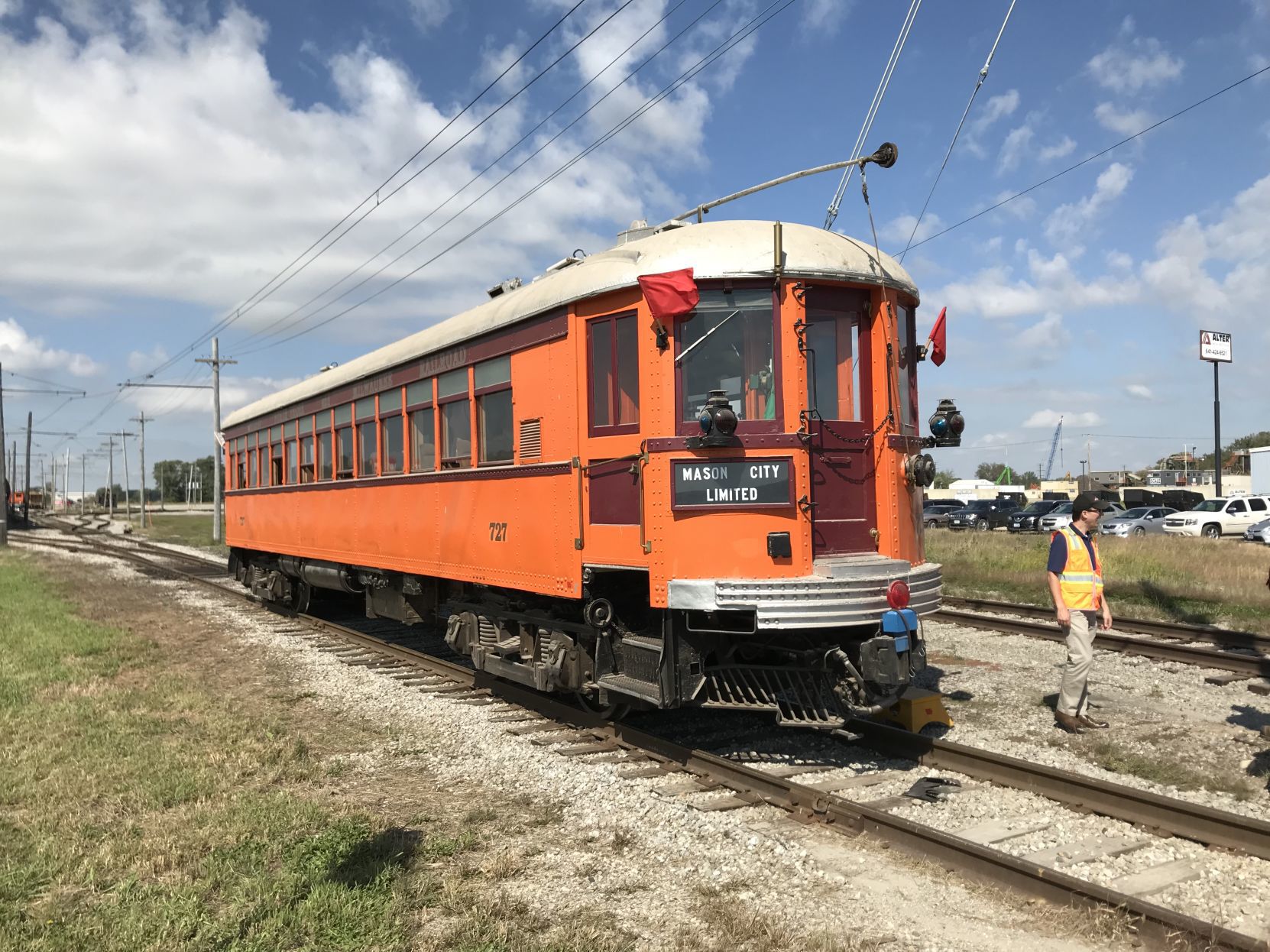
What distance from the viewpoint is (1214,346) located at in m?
43.7

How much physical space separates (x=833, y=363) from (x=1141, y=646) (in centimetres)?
614

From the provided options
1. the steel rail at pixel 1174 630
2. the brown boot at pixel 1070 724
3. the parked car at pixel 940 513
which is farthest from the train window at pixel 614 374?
the parked car at pixel 940 513

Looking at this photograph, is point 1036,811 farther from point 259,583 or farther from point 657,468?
point 259,583

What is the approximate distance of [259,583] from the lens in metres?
15.8

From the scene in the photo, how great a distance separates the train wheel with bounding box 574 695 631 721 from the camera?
23.6 feet

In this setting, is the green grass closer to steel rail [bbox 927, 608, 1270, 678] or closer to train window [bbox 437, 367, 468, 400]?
train window [bbox 437, 367, 468, 400]

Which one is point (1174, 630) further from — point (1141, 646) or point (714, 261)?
point (714, 261)

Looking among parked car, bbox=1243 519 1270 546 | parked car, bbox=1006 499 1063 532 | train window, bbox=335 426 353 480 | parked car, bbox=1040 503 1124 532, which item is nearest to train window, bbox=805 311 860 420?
train window, bbox=335 426 353 480

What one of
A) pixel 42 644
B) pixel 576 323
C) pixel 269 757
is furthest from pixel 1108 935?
pixel 42 644

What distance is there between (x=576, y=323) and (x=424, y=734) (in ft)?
11.0

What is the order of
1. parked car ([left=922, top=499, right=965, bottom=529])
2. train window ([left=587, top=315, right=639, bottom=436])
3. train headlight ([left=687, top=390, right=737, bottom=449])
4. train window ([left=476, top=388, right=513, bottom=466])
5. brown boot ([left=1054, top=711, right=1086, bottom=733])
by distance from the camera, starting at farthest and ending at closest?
parked car ([left=922, top=499, right=965, bottom=529]) → train window ([left=476, top=388, right=513, bottom=466]) → brown boot ([left=1054, top=711, right=1086, bottom=733]) → train window ([left=587, top=315, right=639, bottom=436]) → train headlight ([left=687, top=390, right=737, bottom=449])

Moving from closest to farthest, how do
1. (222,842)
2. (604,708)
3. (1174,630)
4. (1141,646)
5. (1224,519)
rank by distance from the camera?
1. (222,842)
2. (604,708)
3. (1141,646)
4. (1174,630)
5. (1224,519)

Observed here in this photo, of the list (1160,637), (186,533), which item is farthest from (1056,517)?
(186,533)

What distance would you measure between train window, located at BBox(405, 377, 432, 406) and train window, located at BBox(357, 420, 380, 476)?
43.8 inches
